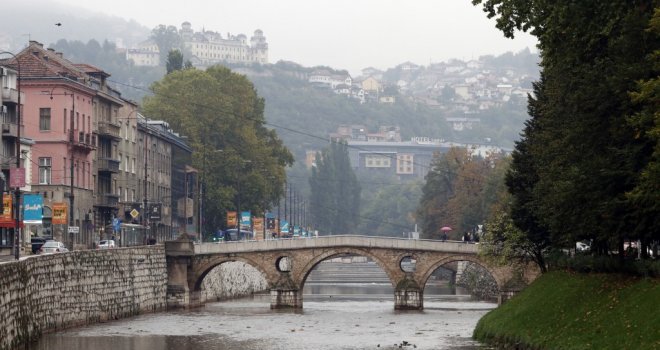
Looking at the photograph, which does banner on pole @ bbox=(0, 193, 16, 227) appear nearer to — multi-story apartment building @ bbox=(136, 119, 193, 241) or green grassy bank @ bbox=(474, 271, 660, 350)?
green grassy bank @ bbox=(474, 271, 660, 350)

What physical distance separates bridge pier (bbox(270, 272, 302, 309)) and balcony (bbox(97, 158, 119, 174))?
61.0 feet

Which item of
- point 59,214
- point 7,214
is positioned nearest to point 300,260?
point 59,214

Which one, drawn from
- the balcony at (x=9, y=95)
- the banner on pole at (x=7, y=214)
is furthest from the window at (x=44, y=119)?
the banner on pole at (x=7, y=214)

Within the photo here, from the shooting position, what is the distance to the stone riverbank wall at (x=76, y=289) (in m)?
62.7

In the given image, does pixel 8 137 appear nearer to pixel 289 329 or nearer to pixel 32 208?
pixel 289 329

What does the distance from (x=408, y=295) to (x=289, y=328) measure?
2948 cm

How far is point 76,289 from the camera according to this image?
83.4 metres

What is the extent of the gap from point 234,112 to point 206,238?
13110mm

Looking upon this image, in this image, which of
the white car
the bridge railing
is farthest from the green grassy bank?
the bridge railing

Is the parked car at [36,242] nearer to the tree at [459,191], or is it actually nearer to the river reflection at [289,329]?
the river reflection at [289,329]

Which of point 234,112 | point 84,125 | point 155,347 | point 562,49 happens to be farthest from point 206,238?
point 562,49

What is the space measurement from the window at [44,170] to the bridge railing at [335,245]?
1232cm

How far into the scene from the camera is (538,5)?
49.1 m

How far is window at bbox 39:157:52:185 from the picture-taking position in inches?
4592
